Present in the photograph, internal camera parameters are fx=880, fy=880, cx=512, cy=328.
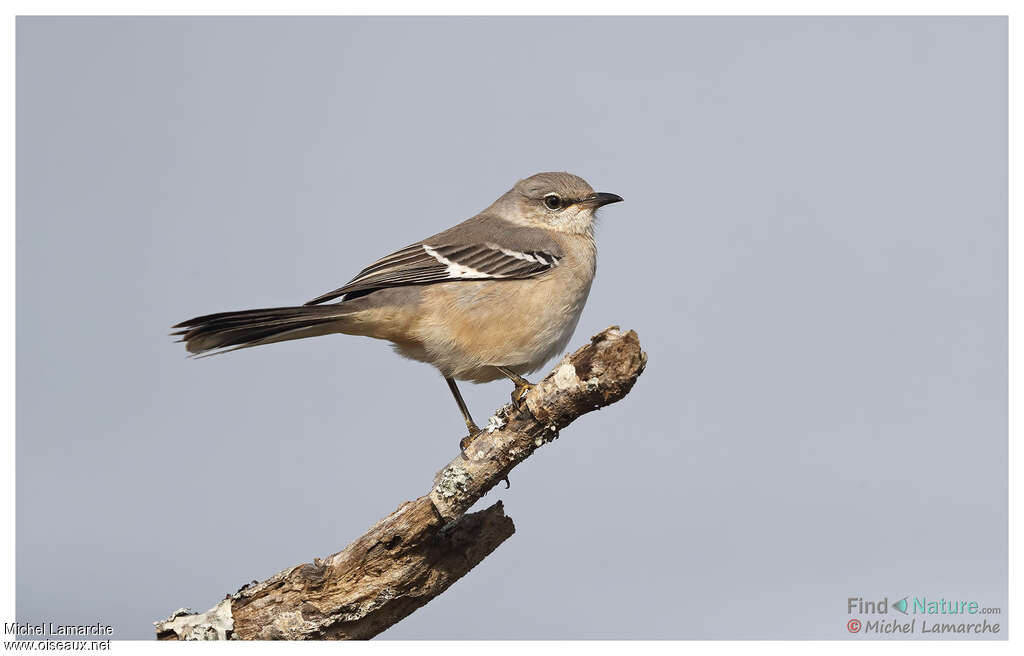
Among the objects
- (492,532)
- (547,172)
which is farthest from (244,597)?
(547,172)

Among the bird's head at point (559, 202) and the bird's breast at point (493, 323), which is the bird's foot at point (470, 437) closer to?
the bird's breast at point (493, 323)

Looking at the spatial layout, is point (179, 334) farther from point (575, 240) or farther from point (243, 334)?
point (575, 240)

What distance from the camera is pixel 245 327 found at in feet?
18.1

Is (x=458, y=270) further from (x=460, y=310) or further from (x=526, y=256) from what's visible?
(x=526, y=256)

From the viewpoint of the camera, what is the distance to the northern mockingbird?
567 cm

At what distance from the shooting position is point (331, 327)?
587 centimetres

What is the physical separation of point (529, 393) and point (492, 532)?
1.12 meters

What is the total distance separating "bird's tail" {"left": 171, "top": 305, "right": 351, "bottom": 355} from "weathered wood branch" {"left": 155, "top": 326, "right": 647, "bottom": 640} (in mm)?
1366

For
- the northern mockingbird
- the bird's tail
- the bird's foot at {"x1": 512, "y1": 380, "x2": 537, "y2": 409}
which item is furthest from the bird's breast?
the bird's tail

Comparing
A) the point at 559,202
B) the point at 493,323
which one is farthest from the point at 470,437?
the point at 559,202

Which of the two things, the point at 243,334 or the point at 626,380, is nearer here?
the point at 626,380

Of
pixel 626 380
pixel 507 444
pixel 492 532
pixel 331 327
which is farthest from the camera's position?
pixel 331 327

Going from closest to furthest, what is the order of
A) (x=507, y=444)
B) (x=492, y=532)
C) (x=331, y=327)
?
1. (x=507, y=444)
2. (x=492, y=532)
3. (x=331, y=327)
